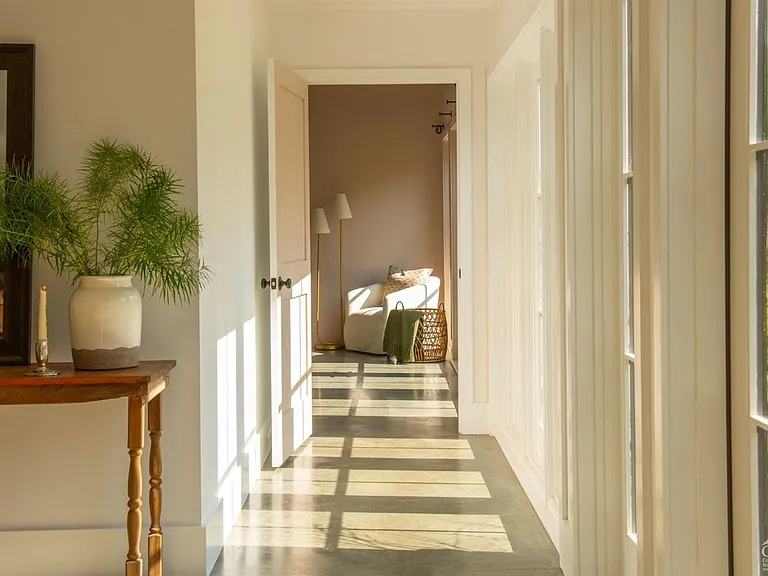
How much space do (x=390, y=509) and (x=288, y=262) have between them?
158cm

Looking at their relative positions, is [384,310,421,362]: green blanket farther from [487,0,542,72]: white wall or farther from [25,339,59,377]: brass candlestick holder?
[25,339,59,377]: brass candlestick holder

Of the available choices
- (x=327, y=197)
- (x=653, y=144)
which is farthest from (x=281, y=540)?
(x=327, y=197)

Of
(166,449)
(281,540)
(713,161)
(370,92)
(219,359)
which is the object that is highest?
(370,92)

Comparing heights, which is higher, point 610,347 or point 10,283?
point 10,283

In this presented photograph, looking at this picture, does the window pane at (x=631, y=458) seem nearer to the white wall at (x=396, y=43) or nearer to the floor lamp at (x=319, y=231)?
the white wall at (x=396, y=43)

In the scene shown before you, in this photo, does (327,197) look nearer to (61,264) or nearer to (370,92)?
(370,92)

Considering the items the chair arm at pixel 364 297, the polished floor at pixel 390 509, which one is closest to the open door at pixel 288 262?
the polished floor at pixel 390 509

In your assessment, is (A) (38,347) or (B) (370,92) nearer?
(A) (38,347)

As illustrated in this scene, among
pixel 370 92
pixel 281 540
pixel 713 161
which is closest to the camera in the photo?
pixel 713 161

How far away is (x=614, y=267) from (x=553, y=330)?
790 millimetres

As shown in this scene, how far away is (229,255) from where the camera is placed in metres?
3.88

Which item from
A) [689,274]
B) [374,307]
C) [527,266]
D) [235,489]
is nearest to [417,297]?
[374,307]

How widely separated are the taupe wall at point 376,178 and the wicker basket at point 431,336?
1.47 meters

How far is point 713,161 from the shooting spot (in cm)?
201
